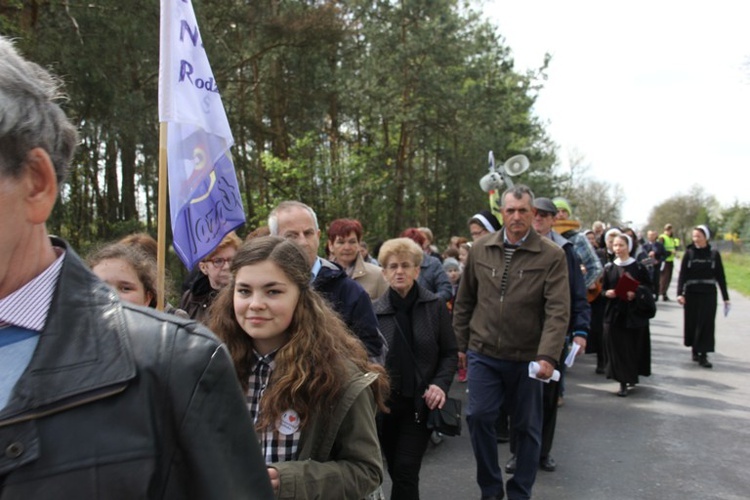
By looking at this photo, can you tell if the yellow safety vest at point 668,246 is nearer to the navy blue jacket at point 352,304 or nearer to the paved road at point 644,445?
the paved road at point 644,445

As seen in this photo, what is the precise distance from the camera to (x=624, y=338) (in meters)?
8.86

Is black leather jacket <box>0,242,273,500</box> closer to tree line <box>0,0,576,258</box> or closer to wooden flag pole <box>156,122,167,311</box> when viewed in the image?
wooden flag pole <box>156,122,167,311</box>

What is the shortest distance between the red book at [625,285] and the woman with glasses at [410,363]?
4.83m

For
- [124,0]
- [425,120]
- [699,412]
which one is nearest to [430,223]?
[425,120]

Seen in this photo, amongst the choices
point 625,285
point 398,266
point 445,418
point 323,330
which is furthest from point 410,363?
point 625,285

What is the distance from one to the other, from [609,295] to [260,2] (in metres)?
10.2

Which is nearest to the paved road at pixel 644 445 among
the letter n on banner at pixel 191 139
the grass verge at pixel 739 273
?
the letter n on banner at pixel 191 139

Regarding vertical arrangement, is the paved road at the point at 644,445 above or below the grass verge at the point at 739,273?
below

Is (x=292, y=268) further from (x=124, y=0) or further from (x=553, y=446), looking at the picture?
(x=124, y=0)

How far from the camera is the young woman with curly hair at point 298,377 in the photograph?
7.59 ft

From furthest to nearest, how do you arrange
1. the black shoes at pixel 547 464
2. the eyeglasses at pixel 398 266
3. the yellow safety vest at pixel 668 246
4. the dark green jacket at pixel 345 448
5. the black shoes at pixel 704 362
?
the yellow safety vest at pixel 668 246, the black shoes at pixel 704 362, the black shoes at pixel 547 464, the eyeglasses at pixel 398 266, the dark green jacket at pixel 345 448

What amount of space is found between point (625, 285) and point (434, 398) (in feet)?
17.1

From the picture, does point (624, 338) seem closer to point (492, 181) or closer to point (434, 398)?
point (492, 181)

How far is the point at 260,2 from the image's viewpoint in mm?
15578
